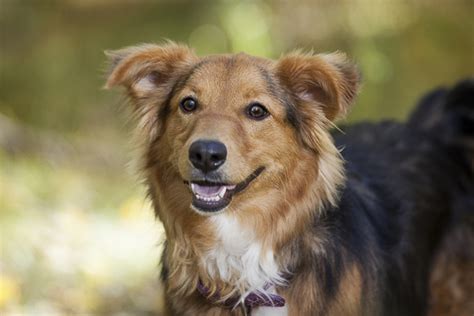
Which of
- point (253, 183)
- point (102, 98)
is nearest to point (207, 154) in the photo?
point (253, 183)

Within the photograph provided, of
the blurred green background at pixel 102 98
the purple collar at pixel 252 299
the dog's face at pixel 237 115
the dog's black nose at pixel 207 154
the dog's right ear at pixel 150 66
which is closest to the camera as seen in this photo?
the dog's black nose at pixel 207 154

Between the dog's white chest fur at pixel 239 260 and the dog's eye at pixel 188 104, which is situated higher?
the dog's eye at pixel 188 104

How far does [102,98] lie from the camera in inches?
405

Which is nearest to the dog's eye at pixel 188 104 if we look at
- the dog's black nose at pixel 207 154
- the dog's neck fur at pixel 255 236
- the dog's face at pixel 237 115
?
the dog's face at pixel 237 115

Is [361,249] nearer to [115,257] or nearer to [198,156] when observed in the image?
[198,156]

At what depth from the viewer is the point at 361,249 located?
4.31 metres

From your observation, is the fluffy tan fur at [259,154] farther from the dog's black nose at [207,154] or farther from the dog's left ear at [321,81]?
the dog's black nose at [207,154]

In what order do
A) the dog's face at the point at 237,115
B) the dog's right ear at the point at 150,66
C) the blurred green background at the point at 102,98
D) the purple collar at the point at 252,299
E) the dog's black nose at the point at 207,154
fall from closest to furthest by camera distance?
1. the dog's black nose at the point at 207,154
2. the dog's face at the point at 237,115
3. the purple collar at the point at 252,299
4. the dog's right ear at the point at 150,66
5. the blurred green background at the point at 102,98

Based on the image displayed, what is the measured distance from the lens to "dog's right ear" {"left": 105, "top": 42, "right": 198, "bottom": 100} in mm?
4211

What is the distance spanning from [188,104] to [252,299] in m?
1.02

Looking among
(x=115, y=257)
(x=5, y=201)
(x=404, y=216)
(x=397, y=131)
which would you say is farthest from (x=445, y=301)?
(x=5, y=201)

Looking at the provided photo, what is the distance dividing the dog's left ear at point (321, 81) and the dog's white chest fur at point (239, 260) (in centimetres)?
70

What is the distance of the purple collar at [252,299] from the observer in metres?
4.07

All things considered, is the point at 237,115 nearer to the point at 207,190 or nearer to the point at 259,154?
the point at 259,154
